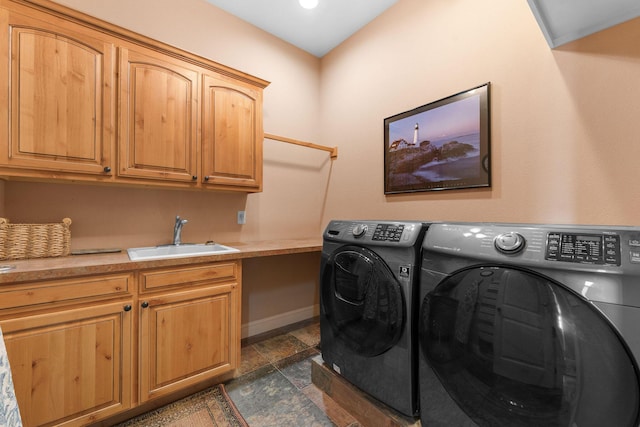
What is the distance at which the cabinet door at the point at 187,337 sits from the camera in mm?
1492

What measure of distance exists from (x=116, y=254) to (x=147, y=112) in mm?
907

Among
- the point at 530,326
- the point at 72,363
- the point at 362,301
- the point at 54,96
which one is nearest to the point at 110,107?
the point at 54,96

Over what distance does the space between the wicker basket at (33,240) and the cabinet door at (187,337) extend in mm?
615

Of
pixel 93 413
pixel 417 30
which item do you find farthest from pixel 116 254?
pixel 417 30

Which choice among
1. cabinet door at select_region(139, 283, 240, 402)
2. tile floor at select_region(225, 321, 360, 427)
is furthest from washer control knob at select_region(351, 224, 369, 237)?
tile floor at select_region(225, 321, 360, 427)

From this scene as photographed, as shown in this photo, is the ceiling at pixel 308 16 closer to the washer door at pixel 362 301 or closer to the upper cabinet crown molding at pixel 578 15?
the upper cabinet crown molding at pixel 578 15

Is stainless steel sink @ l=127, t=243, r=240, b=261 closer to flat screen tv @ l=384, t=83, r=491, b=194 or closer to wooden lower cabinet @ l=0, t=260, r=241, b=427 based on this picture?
wooden lower cabinet @ l=0, t=260, r=241, b=427

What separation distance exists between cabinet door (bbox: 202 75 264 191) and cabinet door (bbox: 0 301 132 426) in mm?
1045

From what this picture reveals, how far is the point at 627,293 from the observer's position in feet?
2.39

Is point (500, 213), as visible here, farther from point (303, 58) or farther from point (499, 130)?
point (303, 58)

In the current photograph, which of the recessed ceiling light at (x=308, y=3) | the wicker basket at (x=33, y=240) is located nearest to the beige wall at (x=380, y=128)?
the wicker basket at (x=33, y=240)

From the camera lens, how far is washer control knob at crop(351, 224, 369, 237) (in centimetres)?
149

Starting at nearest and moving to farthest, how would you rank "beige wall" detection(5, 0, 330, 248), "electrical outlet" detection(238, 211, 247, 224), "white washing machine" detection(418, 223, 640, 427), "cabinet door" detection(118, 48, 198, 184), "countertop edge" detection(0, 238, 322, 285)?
1. "white washing machine" detection(418, 223, 640, 427)
2. "countertop edge" detection(0, 238, 322, 285)
3. "cabinet door" detection(118, 48, 198, 184)
4. "beige wall" detection(5, 0, 330, 248)
5. "electrical outlet" detection(238, 211, 247, 224)

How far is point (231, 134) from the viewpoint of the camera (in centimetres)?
210
